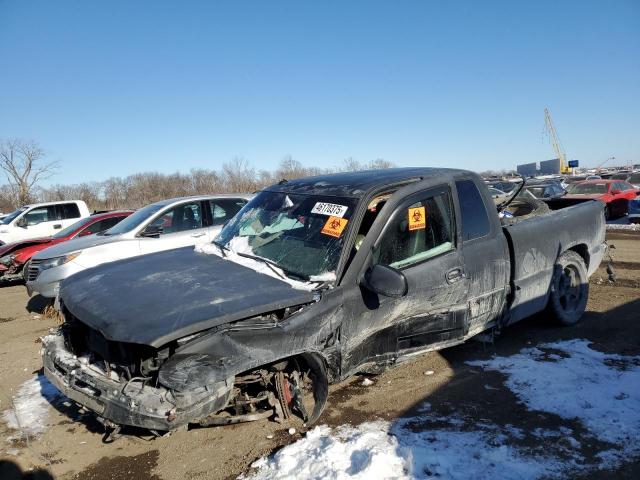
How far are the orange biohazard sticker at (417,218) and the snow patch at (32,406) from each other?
3.32 m

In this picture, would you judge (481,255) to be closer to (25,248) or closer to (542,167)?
(25,248)

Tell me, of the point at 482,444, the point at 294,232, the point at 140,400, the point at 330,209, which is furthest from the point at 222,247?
the point at 482,444

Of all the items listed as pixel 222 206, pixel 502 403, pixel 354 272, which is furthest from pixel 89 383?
pixel 222 206

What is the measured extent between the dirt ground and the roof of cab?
1.73 meters

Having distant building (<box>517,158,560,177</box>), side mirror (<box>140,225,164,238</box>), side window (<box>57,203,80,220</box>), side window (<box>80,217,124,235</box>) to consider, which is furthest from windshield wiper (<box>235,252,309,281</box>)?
distant building (<box>517,158,560,177</box>)

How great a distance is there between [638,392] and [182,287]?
363cm

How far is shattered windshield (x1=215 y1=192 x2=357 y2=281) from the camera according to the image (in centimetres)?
330

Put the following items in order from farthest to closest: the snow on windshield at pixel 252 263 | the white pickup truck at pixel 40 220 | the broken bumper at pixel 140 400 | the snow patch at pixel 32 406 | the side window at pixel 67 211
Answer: the side window at pixel 67 211 < the white pickup truck at pixel 40 220 < the snow patch at pixel 32 406 < the snow on windshield at pixel 252 263 < the broken bumper at pixel 140 400

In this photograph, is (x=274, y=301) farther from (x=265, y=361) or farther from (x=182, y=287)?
(x=182, y=287)

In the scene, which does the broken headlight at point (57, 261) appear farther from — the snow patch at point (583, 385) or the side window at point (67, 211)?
the side window at point (67, 211)

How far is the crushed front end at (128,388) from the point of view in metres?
2.49

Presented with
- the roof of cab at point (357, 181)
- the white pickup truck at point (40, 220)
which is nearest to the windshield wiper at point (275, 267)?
the roof of cab at point (357, 181)

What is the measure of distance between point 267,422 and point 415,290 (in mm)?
1516

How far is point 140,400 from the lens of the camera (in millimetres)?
2516
